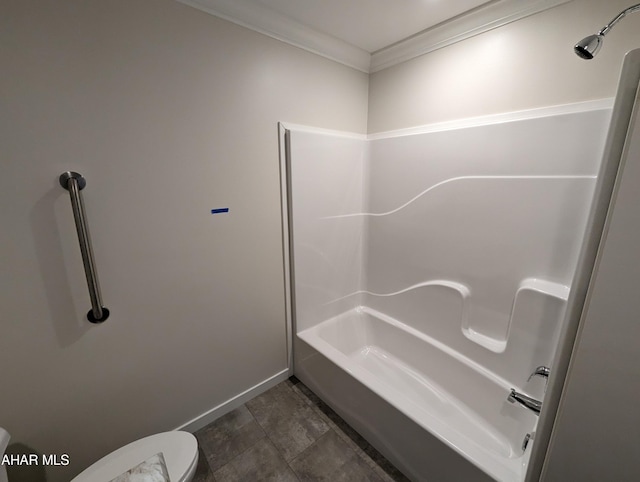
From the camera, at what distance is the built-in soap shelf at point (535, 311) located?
52.3 inches

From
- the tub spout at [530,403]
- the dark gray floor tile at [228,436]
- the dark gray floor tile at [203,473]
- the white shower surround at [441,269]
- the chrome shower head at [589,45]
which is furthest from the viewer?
the dark gray floor tile at [228,436]

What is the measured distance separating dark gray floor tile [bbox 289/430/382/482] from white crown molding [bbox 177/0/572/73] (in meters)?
2.38

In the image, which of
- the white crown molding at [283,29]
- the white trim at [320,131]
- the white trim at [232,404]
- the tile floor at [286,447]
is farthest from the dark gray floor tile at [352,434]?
the white crown molding at [283,29]

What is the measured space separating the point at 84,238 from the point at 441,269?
1938 mm

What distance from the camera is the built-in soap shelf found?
4.36ft

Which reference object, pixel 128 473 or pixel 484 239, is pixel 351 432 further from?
pixel 484 239

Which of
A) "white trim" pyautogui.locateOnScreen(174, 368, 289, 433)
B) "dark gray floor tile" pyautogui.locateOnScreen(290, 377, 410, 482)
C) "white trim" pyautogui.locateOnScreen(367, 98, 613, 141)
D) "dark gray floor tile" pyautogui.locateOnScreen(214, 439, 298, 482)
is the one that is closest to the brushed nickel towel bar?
"white trim" pyautogui.locateOnScreen(174, 368, 289, 433)

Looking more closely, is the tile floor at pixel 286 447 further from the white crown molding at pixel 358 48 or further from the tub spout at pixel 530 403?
the white crown molding at pixel 358 48

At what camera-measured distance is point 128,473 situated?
1.01 metres

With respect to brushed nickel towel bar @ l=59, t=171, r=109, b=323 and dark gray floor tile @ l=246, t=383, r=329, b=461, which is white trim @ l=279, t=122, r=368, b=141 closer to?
brushed nickel towel bar @ l=59, t=171, r=109, b=323

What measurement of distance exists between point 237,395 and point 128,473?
831 millimetres

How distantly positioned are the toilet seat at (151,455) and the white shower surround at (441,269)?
0.85 meters

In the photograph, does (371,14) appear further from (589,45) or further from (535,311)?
(535,311)

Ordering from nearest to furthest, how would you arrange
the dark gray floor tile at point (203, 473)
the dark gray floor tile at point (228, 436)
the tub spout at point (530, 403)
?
1. the tub spout at point (530, 403)
2. the dark gray floor tile at point (203, 473)
3. the dark gray floor tile at point (228, 436)
